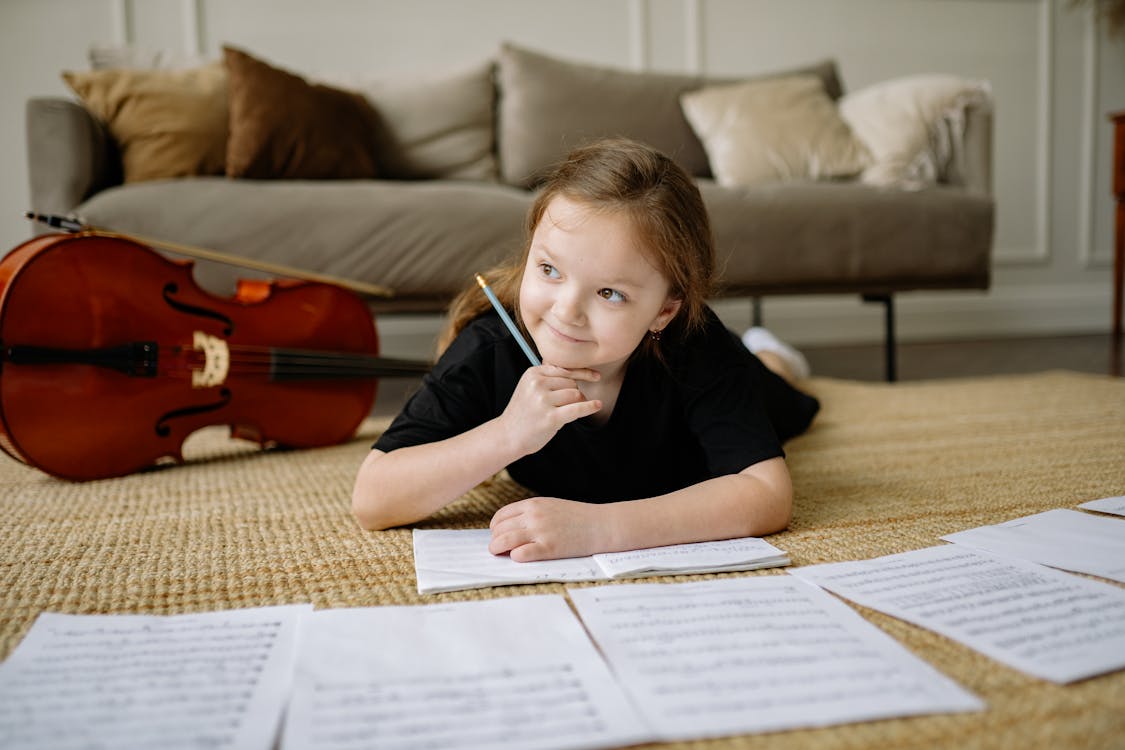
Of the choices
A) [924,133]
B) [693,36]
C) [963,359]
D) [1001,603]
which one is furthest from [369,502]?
[693,36]

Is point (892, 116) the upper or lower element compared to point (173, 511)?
upper

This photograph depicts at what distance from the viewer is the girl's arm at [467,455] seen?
789 millimetres

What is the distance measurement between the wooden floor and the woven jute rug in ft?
2.44

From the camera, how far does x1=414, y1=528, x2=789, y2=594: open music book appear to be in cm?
74

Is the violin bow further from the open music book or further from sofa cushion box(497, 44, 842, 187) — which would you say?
sofa cushion box(497, 44, 842, 187)

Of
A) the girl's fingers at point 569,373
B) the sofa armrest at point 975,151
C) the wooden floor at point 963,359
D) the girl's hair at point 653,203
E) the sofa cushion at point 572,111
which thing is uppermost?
the sofa cushion at point 572,111

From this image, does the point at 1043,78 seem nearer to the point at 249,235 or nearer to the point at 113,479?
the point at 249,235

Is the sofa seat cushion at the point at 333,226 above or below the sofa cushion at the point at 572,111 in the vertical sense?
below

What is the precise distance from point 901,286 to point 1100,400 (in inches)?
22.7

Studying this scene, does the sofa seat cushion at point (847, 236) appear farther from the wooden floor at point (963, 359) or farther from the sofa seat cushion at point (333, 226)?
the sofa seat cushion at point (333, 226)

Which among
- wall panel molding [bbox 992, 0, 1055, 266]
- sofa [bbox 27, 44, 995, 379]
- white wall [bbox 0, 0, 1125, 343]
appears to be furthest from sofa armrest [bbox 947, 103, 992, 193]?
wall panel molding [bbox 992, 0, 1055, 266]

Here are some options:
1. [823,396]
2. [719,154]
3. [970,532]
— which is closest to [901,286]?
[823,396]

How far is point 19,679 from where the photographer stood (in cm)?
56

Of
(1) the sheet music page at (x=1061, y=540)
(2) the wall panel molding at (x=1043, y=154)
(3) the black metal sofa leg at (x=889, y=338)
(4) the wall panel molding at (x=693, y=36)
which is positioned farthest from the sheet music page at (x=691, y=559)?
(2) the wall panel molding at (x=1043, y=154)
